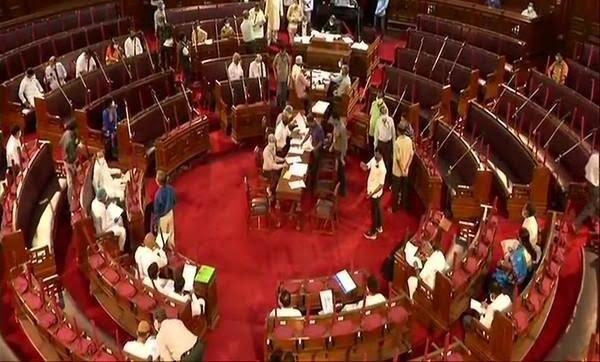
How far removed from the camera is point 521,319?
760 cm

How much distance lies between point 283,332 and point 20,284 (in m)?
2.71

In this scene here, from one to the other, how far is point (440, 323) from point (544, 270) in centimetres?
117

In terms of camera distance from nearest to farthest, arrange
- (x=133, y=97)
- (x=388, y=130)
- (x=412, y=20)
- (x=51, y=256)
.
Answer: (x=51, y=256) → (x=388, y=130) → (x=133, y=97) → (x=412, y=20)

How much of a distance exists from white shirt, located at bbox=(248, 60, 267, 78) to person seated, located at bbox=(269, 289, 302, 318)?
5462 millimetres

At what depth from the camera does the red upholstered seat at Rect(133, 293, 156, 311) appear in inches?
313

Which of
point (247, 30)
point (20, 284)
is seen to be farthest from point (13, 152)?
point (247, 30)

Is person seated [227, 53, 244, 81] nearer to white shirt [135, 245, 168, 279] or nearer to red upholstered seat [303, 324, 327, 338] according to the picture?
white shirt [135, 245, 168, 279]

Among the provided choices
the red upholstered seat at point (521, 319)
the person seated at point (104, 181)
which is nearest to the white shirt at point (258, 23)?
the person seated at point (104, 181)

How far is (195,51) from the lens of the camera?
1397 cm

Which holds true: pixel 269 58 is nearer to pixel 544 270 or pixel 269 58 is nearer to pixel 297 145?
pixel 297 145

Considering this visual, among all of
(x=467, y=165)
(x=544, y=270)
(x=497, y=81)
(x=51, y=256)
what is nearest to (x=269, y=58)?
(x=497, y=81)

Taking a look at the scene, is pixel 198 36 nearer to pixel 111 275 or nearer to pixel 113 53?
pixel 113 53

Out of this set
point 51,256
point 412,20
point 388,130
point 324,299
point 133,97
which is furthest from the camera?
point 412,20

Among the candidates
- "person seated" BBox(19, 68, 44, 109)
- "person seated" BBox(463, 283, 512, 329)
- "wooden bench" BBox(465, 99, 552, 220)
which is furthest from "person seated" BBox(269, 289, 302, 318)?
"person seated" BBox(19, 68, 44, 109)
